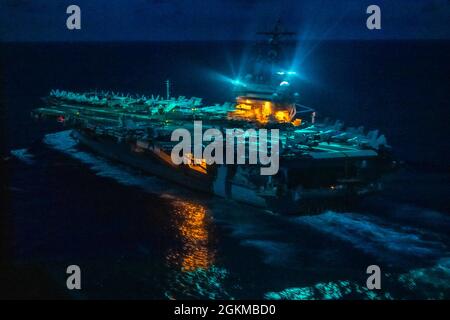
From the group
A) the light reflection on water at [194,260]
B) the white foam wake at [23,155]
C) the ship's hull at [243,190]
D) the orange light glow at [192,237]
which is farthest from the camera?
the white foam wake at [23,155]

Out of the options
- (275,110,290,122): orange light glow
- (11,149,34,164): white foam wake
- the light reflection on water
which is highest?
(275,110,290,122): orange light glow

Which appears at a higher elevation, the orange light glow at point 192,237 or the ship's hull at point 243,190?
the ship's hull at point 243,190

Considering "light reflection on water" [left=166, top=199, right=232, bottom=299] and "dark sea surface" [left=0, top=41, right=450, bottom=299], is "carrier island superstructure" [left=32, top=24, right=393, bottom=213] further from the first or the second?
"light reflection on water" [left=166, top=199, right=232, bottom=299]

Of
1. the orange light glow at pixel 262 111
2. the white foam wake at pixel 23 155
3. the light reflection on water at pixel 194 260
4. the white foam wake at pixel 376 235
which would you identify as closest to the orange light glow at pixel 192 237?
the light reflection on water at pixel 194 260

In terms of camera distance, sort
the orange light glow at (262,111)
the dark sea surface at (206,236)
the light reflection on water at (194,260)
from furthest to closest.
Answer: the orange light glow at (262,111) → the dark sea surface at (206,236) → the light reflection on water at (194,260)

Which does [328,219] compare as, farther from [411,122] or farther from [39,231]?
[411,122]

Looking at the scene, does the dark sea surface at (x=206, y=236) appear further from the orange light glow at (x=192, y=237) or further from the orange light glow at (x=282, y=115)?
→ the orange light glow at (x=282, y=115)

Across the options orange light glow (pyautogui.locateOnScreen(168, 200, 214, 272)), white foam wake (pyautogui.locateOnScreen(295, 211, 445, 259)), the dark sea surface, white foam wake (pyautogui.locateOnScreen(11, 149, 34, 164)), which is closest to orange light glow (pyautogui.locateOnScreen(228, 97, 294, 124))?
the dark sea surface

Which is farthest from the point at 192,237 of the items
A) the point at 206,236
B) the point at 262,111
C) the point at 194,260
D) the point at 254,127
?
the point at 262,111

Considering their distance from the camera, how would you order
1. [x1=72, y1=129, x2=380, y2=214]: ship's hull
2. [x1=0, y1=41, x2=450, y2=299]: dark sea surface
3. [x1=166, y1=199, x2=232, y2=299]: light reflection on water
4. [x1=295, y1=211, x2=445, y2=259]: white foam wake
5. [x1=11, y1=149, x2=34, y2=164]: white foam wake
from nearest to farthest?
[x1=166, y1=199, x2=232, y2=299]: light reflection on water, [x1=0, y1=41, x2=450, y2=299]: dark sea surface, [x1=295, y1=211, x2=445, y2=259]: white foam wake, [x1=72, y1=129, x2=380, y2=214]: ship's hull, [x1=11, y1=149, x2=34, y2=164]: white foam wake
